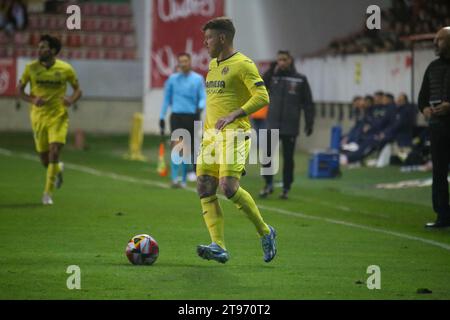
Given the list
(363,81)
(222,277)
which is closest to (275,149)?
(363,81)

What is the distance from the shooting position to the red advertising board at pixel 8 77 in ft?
120

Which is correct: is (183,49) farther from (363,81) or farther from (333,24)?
(363,81)

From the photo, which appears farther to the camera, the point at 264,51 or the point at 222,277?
the point at 264,51

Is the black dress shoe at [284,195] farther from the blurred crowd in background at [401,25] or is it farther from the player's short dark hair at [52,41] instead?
the blurred crowd in background at [401,25]

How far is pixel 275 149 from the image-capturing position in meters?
20.5

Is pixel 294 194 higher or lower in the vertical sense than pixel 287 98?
lower

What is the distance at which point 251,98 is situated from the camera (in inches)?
418

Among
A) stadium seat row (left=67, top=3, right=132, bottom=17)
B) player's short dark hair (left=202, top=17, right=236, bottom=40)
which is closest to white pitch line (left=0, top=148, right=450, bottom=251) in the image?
player's short dark hair (left=202, top=17, right=236, bottom=40)

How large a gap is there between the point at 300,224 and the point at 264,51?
58.7 ft

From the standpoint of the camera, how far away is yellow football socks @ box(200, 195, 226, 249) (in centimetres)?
1072

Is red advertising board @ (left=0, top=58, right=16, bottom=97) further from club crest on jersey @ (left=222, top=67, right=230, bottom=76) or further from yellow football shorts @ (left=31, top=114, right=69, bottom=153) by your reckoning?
club crest on jersey @ (left=222, top=67, right=230, bottom=76)

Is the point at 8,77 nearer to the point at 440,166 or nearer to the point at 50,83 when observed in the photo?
the point at 50,83

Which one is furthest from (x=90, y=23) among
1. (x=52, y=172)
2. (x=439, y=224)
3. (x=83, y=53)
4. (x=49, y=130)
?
(x=439, y=224)

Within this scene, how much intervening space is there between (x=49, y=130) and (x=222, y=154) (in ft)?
19.2
